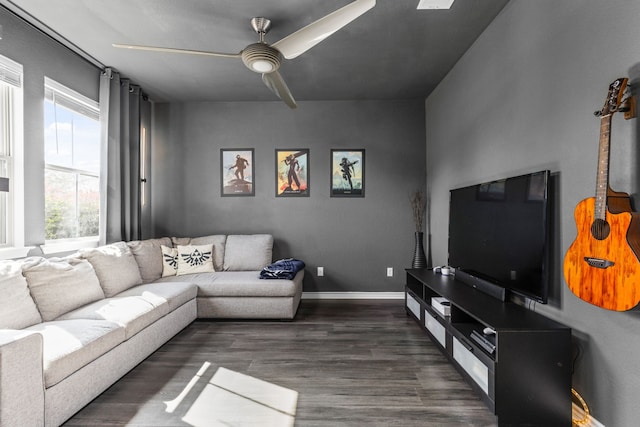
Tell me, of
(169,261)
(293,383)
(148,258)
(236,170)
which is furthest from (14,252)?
(236,170)

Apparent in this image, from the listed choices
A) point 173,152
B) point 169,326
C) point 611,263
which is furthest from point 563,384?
point 173,152

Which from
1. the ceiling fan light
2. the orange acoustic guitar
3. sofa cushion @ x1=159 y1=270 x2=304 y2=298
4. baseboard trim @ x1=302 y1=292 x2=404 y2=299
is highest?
the ceiling fan light

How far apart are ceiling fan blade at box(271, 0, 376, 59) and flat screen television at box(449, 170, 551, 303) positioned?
4.67 ft

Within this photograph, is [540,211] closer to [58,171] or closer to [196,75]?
[196,75]

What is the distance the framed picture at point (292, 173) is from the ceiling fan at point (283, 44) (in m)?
1.68

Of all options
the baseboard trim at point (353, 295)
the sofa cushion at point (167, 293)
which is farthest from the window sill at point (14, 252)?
the baseboard trim at point (353, 295)

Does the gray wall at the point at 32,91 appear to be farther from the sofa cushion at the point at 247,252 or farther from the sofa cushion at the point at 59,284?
the sofa cushion at the point at 247,252

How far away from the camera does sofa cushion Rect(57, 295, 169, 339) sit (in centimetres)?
223

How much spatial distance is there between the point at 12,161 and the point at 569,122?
12.6 ft

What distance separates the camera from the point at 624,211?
4.60 ft

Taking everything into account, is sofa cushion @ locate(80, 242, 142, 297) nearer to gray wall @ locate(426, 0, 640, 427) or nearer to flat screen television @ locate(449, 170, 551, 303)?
flat screen television @ locate(449, 170, 551, 303)

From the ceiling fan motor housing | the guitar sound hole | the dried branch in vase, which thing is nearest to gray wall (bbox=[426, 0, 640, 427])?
the guitar sound hole

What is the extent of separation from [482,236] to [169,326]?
2.76 meters

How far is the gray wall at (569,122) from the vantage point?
146 cm
